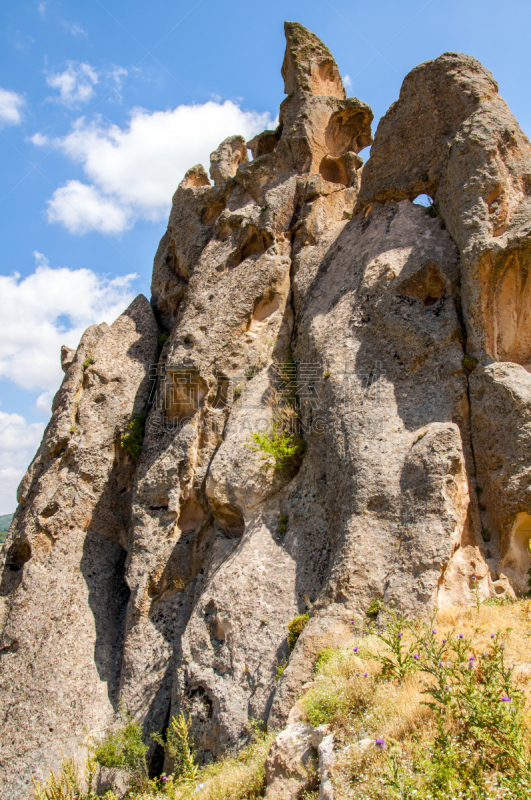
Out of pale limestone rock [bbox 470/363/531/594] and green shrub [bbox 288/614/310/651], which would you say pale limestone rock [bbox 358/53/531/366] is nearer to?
pale limestone rock [bbox 470/363/531/594]

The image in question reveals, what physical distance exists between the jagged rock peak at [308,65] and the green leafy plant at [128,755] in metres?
19.4

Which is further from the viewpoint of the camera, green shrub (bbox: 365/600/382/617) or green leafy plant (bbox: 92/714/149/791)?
green leafy plant (bbox: 92/714/149/791)

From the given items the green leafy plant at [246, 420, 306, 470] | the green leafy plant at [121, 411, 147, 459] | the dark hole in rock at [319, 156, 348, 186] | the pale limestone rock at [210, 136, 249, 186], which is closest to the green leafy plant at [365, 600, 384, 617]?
the green leafy plant at [246, 420, 306, 470]

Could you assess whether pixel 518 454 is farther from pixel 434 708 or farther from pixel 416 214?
pixel 416 214

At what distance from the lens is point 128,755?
9320 mm

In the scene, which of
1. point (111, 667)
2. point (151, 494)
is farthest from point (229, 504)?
point (111, 667)

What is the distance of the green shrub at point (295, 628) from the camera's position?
8.58 meters

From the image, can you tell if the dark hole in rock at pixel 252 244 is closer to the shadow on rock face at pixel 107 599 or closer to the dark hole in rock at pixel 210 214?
the dark hole in rock at pixel 210 214

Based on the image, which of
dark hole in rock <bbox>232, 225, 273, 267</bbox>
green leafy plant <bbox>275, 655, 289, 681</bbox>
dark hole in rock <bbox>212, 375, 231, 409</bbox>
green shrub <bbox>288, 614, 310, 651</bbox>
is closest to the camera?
green leafy plant <bbox>275, 655, 289, 681</bbox>

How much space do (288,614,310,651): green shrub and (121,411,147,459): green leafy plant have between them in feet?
23.0

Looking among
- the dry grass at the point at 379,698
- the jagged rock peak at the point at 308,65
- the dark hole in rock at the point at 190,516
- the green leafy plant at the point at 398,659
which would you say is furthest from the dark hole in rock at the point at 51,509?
the jagged rock peak at the point at 308,65

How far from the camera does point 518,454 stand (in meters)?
8.36

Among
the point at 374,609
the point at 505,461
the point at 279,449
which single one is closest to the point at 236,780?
the point at 374,609

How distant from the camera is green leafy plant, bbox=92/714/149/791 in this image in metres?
9.20
